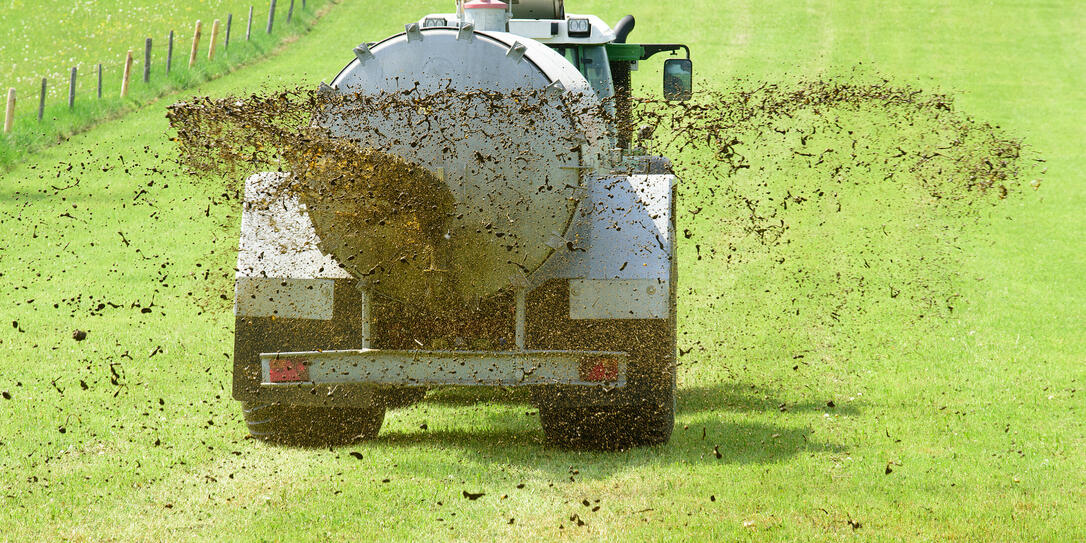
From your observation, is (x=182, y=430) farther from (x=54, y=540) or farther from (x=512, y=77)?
(x=512, y=77)

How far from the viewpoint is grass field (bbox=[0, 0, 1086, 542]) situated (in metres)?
5.33

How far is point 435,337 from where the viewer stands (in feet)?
20.4

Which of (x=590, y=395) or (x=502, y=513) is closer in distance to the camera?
(x=502, y=513)

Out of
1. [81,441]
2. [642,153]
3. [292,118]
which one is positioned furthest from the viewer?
[642,153]

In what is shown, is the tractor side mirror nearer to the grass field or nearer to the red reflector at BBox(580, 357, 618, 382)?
the grass field

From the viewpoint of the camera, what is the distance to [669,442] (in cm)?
672

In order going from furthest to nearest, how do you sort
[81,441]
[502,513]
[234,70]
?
1. [234,70]
2. [81,441]
3. [502,513]

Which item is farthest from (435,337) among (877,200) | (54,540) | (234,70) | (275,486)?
(234,70)

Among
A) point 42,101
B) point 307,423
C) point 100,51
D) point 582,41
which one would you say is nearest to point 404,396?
point 307,423

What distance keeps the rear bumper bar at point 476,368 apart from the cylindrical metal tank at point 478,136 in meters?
0.36

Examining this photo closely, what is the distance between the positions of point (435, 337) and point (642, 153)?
2978 millimetres

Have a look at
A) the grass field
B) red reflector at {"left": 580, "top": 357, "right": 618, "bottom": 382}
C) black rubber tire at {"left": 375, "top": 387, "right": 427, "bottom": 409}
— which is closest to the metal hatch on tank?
red reflector at {"left": 580, "top": 357, "right": 618, "bottom": 382}

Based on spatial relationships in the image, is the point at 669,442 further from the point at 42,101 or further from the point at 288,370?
the point at 42,101

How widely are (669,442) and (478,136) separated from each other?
7.34ft
